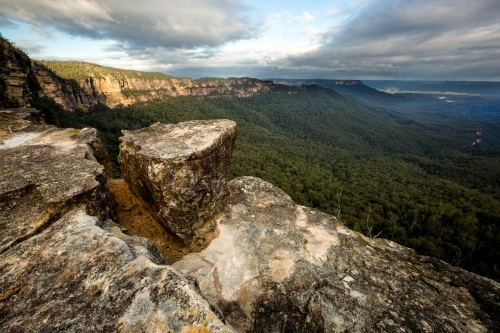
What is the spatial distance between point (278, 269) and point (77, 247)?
5740 millimetres

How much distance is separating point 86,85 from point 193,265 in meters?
102

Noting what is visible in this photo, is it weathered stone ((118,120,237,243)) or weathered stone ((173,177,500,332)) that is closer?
weathered stone ((173,177,500,332))

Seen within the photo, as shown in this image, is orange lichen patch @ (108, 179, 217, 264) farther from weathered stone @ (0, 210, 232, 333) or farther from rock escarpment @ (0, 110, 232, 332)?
weathered stone @ (0, 210, 232, 333)

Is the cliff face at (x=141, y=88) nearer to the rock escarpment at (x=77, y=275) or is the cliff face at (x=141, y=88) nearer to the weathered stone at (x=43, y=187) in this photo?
the weathered stone at (x=43, y=187)

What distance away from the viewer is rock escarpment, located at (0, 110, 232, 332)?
11.2 feet

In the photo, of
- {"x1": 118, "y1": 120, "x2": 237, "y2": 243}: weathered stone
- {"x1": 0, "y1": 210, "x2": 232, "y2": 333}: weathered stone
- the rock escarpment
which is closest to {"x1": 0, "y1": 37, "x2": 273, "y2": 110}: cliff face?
{"x1": 118, "y1": 120, "x2": 237, "y2": 243}: weathered stone

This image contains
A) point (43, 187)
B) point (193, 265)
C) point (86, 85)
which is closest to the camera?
point (43, 187)

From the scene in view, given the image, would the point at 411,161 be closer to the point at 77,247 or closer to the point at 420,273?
the point at 420,273

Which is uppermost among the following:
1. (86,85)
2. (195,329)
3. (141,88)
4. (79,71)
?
(79,71)

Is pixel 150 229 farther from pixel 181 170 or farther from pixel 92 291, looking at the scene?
pixel 92 291

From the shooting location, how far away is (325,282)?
7.52 meters

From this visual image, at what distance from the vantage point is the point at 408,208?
175ft

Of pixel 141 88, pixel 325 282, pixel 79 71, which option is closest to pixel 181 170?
pixel 325 282

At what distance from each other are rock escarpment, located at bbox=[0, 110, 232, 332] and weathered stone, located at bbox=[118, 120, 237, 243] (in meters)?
1.79
